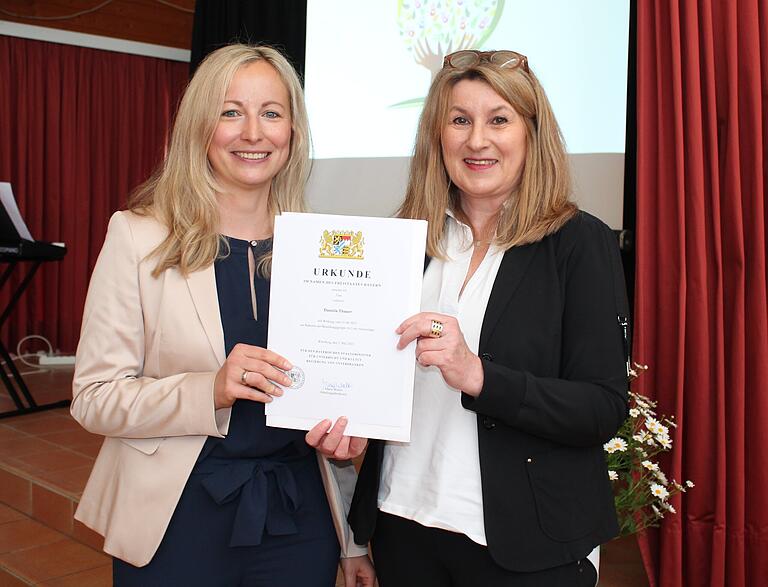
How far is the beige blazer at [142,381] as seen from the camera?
149 cm

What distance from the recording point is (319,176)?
4.22 m

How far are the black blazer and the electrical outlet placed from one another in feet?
19.9

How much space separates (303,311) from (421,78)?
264 cm

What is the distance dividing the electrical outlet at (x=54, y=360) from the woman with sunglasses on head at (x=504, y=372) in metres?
5.83

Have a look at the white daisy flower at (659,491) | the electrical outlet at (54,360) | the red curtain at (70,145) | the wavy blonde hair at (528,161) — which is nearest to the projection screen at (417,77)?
the white daisy flower at (659,491)

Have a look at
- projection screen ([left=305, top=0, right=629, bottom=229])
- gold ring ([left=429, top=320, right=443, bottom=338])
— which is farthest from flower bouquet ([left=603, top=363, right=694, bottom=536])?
gold ring ([left=429, top=320, right=443, bottom=338])

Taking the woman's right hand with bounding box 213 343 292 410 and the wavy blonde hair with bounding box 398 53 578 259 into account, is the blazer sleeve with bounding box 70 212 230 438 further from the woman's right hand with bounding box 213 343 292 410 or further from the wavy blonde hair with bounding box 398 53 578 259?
the wavy blonde hair with bounding box 398 53 578 259

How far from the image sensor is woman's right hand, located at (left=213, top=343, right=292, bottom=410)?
1.41 metres

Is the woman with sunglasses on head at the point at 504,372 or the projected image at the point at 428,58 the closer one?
the woman with sunglasses on head at the point at 504,372

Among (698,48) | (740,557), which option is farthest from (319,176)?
(740,557)

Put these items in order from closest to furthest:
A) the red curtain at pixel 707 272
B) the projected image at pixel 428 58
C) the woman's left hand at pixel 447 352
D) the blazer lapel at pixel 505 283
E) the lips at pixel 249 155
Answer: the woman's left hand at pixel 447 352
the blazer lapel at pixel 505 283
the lips at pixel 249 155
the red curtain at pixel 707 272
the projected image at pixel 428 58

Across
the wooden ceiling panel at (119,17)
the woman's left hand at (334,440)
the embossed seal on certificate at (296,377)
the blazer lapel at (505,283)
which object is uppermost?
the wooden ceiling panel at (119,17)

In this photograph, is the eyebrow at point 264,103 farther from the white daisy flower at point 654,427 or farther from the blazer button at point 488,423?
the white daisy flower at point 654,427

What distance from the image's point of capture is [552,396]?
134cm
